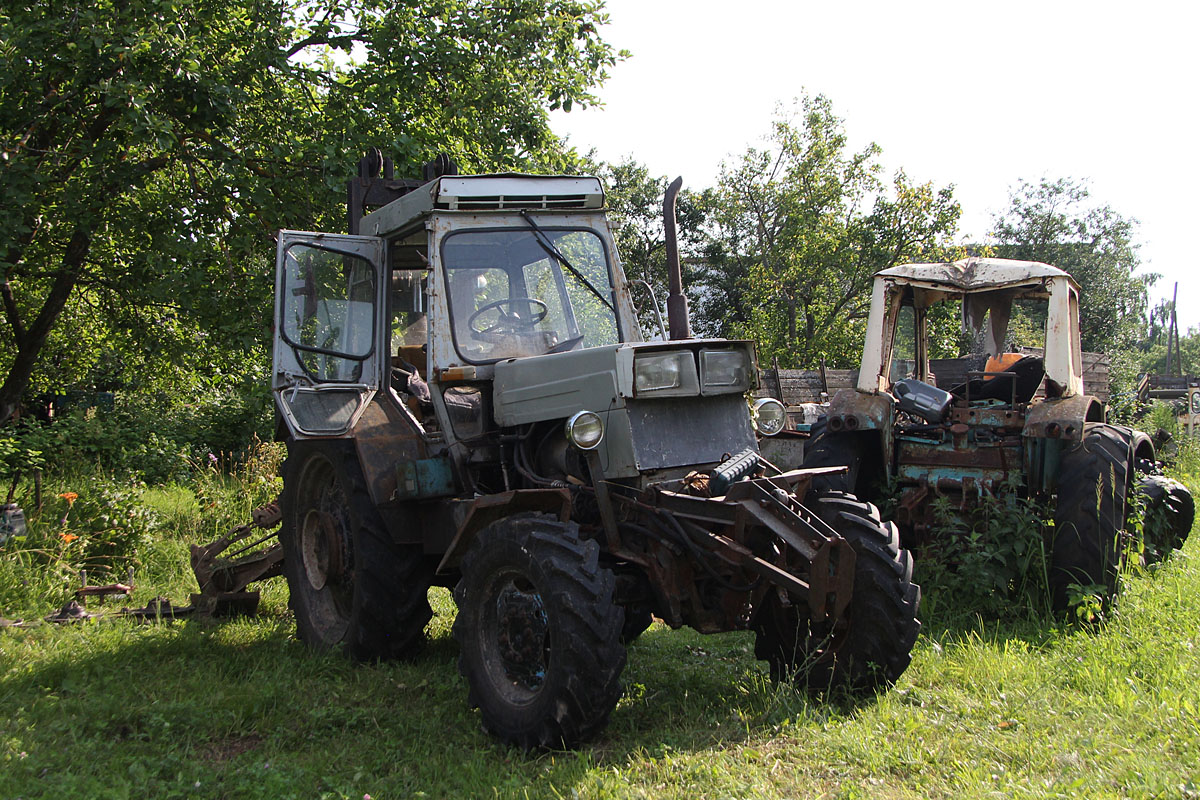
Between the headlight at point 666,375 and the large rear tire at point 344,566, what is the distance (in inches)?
74.0

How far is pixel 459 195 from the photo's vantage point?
512 centimetres

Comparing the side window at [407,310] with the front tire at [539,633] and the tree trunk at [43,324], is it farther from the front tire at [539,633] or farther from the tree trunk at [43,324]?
the tree trunk at [43,324]

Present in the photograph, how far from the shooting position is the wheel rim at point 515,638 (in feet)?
13.6

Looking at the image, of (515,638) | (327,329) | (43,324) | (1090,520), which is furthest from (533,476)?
(43,324)

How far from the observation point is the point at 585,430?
14.2 feet

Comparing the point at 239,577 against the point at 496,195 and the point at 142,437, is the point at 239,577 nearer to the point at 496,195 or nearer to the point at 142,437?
the point at 496,195

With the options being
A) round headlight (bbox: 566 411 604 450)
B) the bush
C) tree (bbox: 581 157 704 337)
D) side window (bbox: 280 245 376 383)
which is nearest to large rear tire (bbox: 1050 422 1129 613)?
round headlight (bbox: 566 411 604 450)

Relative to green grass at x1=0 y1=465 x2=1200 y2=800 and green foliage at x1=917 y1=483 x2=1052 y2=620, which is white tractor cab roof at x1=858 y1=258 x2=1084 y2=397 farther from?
green grass at x1=0 y1=465 x2=1200 y2=800

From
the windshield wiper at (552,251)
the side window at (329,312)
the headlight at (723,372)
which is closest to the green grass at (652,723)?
the headlight at (723,372)

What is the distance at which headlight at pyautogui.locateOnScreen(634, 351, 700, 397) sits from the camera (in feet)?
14.5

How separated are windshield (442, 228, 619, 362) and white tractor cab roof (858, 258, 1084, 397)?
2.44m

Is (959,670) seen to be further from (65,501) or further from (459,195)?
(65,501)

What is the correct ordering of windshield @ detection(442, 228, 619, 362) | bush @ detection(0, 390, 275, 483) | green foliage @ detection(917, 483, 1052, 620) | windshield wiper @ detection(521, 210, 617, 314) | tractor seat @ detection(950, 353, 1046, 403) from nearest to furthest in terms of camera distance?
1. windshield @ detection(442, 228, 619, 362)
2. windshield wiper @ detection(521, 210, 617, 314)
3. green foliage @ detection(917, 483, 1052, 620)
4. tractor seat @ detection(950, 353, 1046, 403)
5. bush @ detection(0, 390, 275, 483)

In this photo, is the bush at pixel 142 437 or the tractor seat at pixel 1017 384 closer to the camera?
the tractor seat at pixel 1017 384
